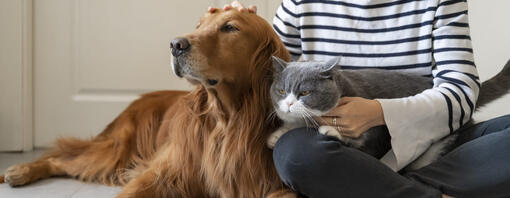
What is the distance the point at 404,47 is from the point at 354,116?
40 centimetres

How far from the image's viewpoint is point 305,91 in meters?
1.21

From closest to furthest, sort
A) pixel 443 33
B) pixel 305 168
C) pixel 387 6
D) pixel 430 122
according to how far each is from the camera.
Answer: pixel 305 168
pixel 430 122
pixel 443 33
pixel 387 6

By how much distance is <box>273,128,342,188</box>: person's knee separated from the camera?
1170mm

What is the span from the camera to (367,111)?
1.23 meters

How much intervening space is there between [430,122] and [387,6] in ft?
1.39

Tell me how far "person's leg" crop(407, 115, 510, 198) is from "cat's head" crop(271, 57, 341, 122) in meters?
0.33

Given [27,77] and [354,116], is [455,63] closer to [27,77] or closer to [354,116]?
[354,116]

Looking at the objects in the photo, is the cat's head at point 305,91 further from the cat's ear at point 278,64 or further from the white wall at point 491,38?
the white wall at point 491,38

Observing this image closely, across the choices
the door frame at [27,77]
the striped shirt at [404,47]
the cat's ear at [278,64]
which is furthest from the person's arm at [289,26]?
the door frame at [27,77]

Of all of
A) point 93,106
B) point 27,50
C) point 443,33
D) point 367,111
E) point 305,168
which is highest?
point 443,33

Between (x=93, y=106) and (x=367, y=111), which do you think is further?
(x=93, y=106)

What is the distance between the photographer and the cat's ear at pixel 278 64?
125 centimetres

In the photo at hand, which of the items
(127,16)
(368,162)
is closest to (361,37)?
(368,162)

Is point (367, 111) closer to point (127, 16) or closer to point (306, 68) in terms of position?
point (306, 68)
